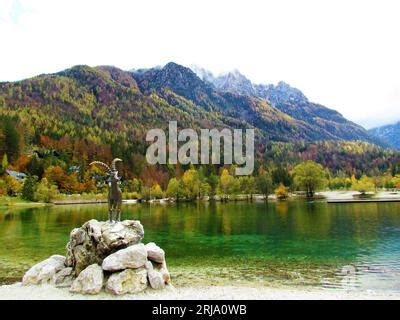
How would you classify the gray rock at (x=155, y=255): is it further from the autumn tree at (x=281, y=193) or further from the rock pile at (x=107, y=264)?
the autumn tree at (x=281, y=193)

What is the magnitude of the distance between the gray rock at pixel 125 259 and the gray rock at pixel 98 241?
1.29 meters

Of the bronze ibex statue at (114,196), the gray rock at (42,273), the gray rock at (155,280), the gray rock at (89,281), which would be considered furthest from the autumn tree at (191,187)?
the gray rock at (89,281)

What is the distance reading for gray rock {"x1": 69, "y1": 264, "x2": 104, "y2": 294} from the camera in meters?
23.8

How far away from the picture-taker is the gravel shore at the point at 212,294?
76.2 feet

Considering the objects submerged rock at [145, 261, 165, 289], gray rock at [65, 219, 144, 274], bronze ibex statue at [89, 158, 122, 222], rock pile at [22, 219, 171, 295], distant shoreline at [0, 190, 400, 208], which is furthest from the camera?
distant shoreline at [0, 190, 400, 208]

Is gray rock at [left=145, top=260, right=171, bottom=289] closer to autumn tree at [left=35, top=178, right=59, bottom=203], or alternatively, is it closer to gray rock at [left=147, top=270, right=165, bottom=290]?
gray rock at [left=147, top=270, right=165, bottom=290]

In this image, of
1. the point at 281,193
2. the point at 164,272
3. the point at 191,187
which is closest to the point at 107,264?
the point at 164,272

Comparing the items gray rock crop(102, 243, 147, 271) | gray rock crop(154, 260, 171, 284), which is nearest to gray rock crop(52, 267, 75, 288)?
gray rock crop(102, 243, 147, 271)

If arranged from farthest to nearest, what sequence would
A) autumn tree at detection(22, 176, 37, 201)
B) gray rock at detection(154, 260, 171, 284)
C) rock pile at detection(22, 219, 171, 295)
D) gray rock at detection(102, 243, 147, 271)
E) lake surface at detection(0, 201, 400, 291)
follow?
1. autumn tree at detection(22, 176, 37, 201)
2. lake surface at detection(0, 201, 400, 291)
3. gray rock at detection(154, 260, 171, 284)
4. gray rock at detection(102, 243, 147, 271)
5. rock pile at detection(22, 219, 171, 295)

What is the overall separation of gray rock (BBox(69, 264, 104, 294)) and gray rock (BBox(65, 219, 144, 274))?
1.43 metres

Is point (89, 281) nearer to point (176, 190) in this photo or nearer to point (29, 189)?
point (29, 189)

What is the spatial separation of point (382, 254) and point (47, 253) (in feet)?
116

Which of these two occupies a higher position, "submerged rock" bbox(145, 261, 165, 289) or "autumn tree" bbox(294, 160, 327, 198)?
"autumn tree" bbox(294, 160, 327, 198)
